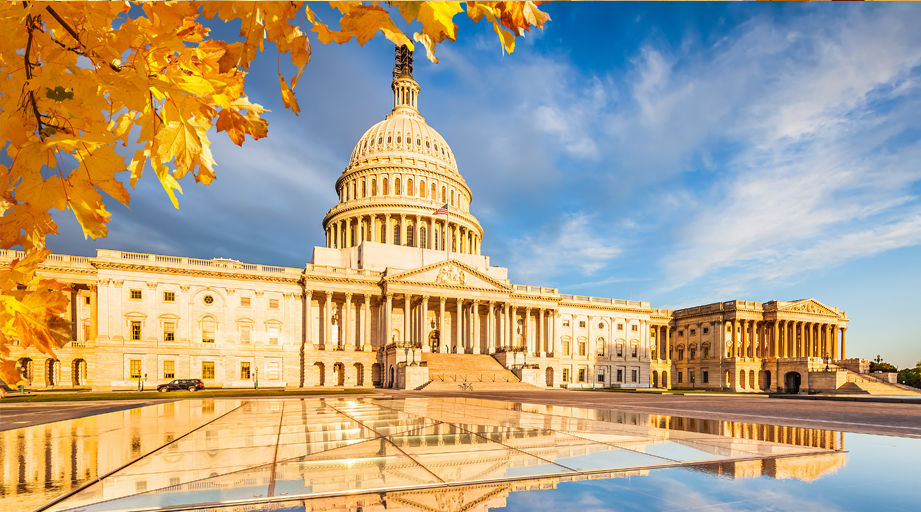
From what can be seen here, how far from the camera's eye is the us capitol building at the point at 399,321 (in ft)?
183

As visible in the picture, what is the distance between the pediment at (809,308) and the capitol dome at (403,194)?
5352 cm

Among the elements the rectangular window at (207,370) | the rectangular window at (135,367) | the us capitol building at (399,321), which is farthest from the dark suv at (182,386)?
the rectangular window at (135,367)

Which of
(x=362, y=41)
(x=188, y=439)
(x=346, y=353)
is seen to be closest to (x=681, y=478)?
(x=362, y=41)

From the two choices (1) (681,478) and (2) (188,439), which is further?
(2) (188,439)

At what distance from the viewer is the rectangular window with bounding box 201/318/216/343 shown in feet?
193

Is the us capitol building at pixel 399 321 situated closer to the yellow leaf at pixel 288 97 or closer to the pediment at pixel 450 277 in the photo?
the pediment at pixel 450 277

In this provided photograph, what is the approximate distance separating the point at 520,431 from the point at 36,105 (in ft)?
26.3

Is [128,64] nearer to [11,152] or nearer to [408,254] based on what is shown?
[11,152]

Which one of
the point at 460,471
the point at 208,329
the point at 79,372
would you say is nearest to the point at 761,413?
the point at 460,471

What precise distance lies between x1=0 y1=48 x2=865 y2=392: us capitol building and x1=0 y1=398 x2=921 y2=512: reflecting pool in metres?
42.3

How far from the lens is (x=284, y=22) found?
77.4 inches

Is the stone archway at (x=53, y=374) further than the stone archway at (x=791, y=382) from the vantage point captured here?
No

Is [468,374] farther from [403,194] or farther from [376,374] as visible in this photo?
[403,194]

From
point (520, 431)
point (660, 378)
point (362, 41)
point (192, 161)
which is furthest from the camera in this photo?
point (660, 378)
